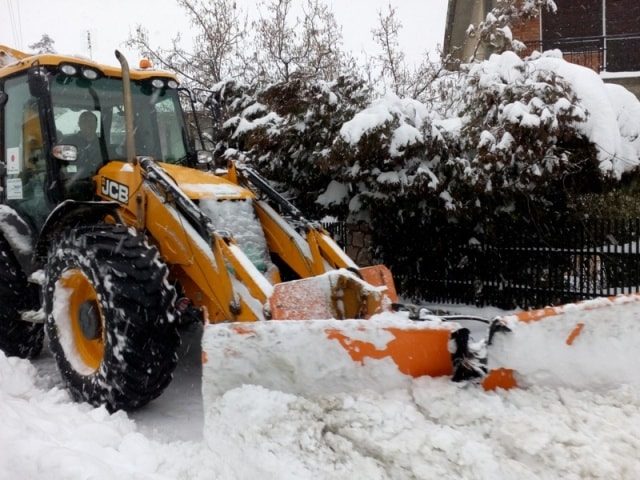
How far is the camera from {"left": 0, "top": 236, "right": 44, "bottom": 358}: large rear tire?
5262 mm

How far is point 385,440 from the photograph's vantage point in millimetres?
2756

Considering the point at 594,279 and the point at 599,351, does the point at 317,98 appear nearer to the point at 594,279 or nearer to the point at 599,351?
the point at 594,279

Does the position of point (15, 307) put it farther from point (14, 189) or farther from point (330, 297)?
point (330, 297)

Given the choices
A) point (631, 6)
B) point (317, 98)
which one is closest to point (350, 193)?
point (317, 98)

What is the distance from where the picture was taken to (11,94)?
542cm

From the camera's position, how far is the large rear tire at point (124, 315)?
3895mm

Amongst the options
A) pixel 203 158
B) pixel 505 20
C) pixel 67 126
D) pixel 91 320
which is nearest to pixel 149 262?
pixel 91 320

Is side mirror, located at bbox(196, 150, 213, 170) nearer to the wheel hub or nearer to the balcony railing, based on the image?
the wheel hub

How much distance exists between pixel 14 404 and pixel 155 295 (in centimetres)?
117

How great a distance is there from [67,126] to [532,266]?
5676 mm

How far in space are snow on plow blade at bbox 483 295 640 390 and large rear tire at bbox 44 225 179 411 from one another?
2181 millimetres

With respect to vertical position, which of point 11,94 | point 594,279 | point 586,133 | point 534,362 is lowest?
point 594,279

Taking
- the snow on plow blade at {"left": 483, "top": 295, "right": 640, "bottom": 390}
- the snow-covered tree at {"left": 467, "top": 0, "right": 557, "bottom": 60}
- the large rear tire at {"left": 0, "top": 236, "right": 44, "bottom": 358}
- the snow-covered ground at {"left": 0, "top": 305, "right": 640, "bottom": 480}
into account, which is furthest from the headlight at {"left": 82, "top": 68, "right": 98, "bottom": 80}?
the snow-covered tree at {"left": 467, "top": 0, "right": 557, "bottom": 60}

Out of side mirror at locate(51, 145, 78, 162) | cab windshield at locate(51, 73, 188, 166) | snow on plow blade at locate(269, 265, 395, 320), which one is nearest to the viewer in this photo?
snow on plow blade at locate(269, 265, 395, 320)
